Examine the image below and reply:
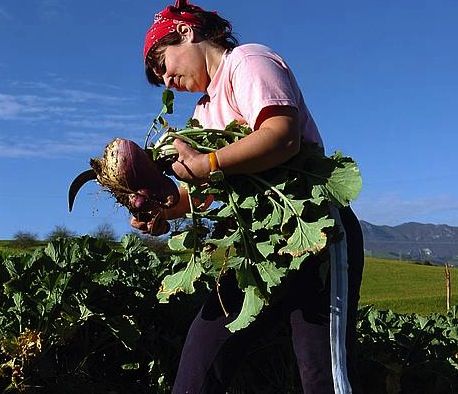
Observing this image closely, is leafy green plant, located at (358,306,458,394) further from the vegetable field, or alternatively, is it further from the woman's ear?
the woman's ear

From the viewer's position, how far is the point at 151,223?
9.53ft

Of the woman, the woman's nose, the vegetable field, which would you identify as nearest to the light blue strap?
the woman

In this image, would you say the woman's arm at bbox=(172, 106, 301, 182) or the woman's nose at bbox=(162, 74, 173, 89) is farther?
the woman's nose at bbox=(162, 74, 173, 89)

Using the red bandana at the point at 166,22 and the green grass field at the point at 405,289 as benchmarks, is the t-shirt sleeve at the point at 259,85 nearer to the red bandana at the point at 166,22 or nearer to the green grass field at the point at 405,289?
the red bandana at the point at 166,22

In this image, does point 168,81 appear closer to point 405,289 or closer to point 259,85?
point 259,85

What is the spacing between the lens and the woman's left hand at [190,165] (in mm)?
2633

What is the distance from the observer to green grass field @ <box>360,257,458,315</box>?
728 inches

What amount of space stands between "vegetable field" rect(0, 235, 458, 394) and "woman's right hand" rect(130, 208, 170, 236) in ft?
5.04

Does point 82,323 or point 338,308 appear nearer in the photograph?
point 338,308

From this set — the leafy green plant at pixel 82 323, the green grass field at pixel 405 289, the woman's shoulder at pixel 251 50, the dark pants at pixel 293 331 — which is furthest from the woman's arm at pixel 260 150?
the green grass field at pixel 405 289

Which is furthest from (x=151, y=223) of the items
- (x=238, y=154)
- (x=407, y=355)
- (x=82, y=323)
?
(x=407, y=355)

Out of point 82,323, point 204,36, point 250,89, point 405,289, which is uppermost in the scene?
point 405,289

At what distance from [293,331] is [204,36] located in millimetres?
1166

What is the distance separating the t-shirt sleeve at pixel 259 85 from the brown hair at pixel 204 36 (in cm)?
27
